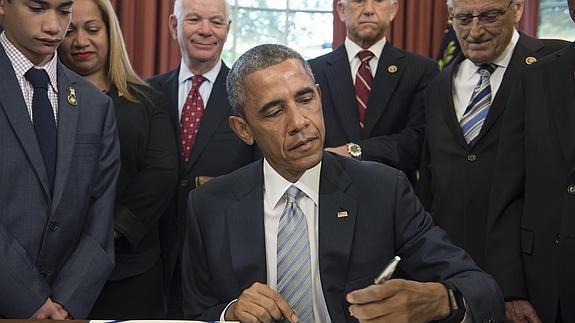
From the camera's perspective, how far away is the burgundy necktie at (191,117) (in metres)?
3.49

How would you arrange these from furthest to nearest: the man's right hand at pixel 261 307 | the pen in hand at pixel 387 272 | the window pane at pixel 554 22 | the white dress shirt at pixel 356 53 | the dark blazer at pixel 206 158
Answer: the window pane at pixel 554 22
the white dress shirt at pixel 356 53
the dark blazer at pixel 206 158
the man's right hand at pixel 261 307
the pen in hand at pixel 387 272

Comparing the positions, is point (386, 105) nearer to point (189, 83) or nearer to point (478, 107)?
point (478, 107)

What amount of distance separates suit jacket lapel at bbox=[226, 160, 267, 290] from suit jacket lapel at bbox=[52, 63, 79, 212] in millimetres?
624

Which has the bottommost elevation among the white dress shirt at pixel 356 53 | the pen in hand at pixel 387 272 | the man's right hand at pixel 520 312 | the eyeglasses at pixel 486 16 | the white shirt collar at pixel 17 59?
the man's right hand at pixel 520 312

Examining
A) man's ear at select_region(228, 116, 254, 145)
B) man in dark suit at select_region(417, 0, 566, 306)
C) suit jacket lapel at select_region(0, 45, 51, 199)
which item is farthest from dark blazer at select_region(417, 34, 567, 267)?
suit jacket lapel at select_region(0, 45, 51, 199)

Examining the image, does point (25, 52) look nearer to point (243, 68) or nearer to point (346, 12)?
point (243, 68)

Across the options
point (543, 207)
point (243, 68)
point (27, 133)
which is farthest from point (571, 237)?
point (27, 133)

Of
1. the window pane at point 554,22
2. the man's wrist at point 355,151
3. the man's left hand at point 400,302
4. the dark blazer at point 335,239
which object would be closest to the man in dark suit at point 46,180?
the dark blazer at point 335,239

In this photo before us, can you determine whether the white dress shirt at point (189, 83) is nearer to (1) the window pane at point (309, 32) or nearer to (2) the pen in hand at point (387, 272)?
(2) the pen in hand at point (387, 272)

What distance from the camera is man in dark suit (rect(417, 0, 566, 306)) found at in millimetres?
3191

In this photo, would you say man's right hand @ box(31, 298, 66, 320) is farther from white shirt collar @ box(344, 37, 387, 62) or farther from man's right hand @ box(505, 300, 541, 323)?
Answer: white shirt collar @ box(344, 37, 387, 62)

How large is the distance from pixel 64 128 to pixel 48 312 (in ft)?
1.98

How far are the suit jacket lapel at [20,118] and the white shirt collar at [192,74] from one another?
3.67ft

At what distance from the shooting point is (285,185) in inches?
91.8
